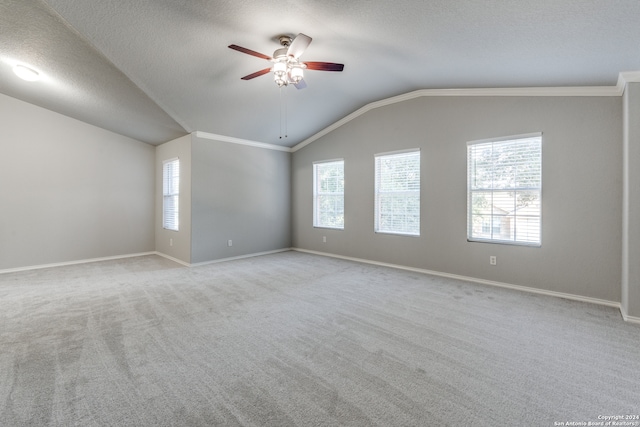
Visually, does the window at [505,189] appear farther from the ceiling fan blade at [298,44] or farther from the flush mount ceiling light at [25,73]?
the flush mount ceiling light at [25,73]

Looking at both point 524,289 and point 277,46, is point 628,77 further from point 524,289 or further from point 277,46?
point 277,46

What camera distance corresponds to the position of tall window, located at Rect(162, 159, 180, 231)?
5.77 meters

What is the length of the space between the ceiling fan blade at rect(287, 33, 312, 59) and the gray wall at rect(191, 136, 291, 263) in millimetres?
3207

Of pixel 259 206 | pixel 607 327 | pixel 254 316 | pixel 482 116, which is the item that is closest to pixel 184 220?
pixel 259 206

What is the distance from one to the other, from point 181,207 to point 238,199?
3.58 feet

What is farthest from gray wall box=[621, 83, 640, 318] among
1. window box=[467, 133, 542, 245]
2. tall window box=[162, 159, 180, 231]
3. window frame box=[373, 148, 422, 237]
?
tall window box=[162, 159, 180, 231]

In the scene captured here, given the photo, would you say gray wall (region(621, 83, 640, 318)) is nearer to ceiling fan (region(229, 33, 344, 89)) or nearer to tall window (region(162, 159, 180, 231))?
ceiling fan (region(229, 33, 344, 89))

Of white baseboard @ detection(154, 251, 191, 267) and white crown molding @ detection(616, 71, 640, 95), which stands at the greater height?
white crown molding @ detection(616, 71, 640, 95)

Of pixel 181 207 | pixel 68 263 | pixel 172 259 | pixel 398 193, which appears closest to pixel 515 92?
pixel 398 193

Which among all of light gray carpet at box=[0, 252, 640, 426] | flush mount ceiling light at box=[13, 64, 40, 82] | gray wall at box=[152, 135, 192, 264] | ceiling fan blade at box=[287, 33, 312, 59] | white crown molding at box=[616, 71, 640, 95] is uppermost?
flush mount ceiling light at box=[13, 64, 40, 82]

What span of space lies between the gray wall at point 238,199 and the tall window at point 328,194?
32.6 inches

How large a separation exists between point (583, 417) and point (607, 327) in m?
1.68

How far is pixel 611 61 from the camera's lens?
8.84 ft

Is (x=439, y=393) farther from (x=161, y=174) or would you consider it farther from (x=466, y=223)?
(x=161, y=174)
